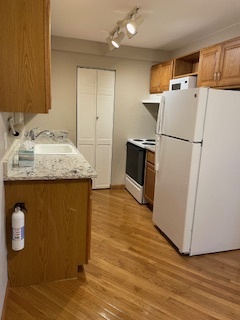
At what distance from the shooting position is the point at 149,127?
4.38 meters

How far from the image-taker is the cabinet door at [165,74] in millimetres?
3531

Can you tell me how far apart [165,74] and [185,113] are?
5.28ft

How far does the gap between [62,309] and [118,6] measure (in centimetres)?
265

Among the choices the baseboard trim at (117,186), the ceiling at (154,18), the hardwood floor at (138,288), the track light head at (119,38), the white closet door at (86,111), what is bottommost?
the hardwood floor at (138,288)

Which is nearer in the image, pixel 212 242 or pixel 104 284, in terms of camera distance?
pixel 104 284

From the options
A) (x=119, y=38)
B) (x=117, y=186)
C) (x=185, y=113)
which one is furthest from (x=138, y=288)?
(x=119, y=38)

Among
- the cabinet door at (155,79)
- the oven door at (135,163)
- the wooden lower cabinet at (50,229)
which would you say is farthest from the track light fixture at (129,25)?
the wooden lower cabinet at (50,229)

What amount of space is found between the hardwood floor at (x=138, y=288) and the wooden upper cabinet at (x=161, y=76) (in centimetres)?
225

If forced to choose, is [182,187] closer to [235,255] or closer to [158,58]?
[235,255]

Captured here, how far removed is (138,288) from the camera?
196 cm

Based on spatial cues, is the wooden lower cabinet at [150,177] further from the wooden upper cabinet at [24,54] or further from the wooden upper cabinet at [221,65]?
the wooden upper cabinet at [24,54]

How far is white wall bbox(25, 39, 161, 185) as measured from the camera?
376 cm

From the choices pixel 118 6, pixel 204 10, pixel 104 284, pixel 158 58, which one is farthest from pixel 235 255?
pixel 158 58

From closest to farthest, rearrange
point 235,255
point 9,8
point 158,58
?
1. point 9,8
2. point 235,255
3. point 158,58
